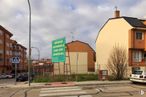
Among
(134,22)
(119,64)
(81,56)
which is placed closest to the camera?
(119,64)

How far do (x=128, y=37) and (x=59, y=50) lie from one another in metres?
10.9

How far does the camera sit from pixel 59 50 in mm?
36375

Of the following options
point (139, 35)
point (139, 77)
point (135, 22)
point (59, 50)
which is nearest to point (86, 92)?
point (139, 77)

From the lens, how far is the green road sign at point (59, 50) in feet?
117

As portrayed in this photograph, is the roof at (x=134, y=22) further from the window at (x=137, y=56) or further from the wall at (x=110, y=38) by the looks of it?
the window at (x=137, y=56)

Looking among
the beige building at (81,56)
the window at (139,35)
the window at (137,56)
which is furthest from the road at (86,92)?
the beige building at (81,56)

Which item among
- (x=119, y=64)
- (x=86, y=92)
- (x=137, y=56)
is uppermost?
(x=137, y=56)

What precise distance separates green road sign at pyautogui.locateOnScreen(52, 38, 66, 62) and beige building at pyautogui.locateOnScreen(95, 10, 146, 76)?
10046 mm

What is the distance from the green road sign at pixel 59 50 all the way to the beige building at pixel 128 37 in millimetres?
10046

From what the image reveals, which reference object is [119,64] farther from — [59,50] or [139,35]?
[59,50]

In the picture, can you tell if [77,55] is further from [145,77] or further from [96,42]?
[145,77]

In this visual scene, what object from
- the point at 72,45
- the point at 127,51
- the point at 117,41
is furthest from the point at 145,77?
the point at 72,45

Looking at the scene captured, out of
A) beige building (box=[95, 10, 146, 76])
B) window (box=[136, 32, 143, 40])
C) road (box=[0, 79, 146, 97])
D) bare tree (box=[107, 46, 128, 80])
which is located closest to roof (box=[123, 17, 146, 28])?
beige building (box=[95, 10, 146, 76])

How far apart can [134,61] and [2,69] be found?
6420cm
